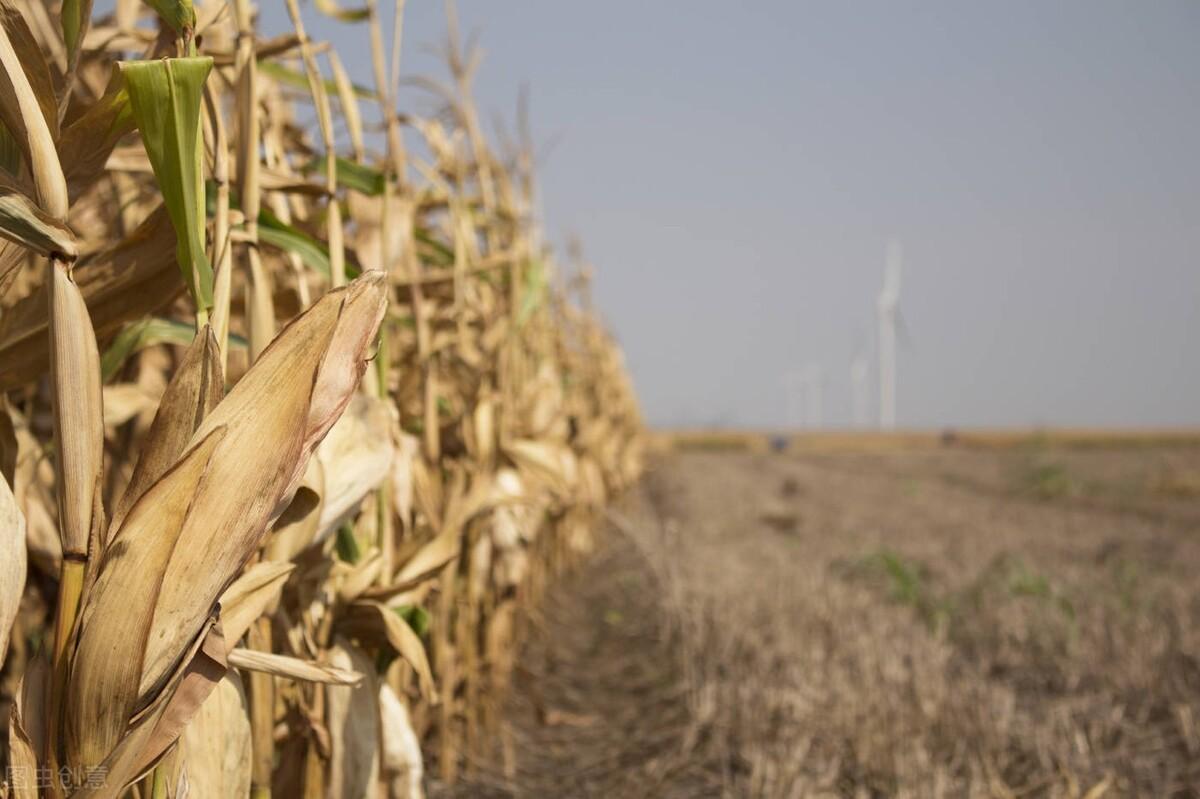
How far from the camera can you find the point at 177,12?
593 millimetres

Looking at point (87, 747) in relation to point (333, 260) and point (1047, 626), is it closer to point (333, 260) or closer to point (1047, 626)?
point (333, 260)

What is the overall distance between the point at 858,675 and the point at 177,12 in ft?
5.54

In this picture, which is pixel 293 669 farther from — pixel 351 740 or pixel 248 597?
pixel 351 740

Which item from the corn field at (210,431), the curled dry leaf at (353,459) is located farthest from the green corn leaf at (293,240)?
the curled dry leaf at (353,459)

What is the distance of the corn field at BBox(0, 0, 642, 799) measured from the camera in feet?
1.73

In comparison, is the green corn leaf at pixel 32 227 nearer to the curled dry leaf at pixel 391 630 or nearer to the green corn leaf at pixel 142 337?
the green corn leaf at pixel 142 337

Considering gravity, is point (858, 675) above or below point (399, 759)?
below

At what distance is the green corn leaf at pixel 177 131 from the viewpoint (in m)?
0.54

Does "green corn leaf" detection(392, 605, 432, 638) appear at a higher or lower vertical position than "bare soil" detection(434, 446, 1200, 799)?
higher

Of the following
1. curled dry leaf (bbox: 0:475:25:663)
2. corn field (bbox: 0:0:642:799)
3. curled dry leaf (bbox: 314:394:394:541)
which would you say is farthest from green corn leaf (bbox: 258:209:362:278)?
curled dry leaf (bbox: 0:475:25:663)

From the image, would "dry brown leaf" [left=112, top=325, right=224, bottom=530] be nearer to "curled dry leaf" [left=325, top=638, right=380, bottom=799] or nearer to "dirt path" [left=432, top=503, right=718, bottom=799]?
"curled dry leaf" [left=325, top=638, right=380, bottom=799]

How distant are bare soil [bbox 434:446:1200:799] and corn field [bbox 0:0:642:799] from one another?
0.43 m

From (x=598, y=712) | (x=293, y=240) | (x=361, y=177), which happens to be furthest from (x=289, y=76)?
(x=598, y=712)

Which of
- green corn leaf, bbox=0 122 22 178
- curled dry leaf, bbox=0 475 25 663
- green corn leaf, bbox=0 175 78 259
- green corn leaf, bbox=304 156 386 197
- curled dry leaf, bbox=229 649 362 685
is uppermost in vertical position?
green corn leaf, bbox=304 156 386 197
